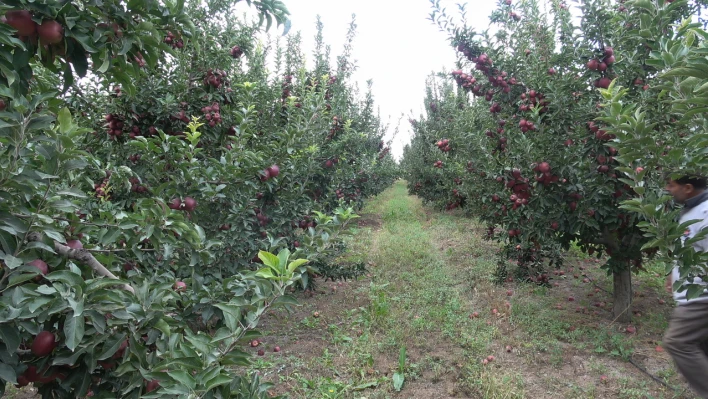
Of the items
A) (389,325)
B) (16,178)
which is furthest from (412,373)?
(16,178)

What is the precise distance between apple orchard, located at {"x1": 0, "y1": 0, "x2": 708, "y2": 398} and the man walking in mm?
231

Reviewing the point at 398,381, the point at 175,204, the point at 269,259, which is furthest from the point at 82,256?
the point at 398,381

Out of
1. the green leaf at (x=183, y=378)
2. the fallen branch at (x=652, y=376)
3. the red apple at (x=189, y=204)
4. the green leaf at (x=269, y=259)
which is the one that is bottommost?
the fallen branch at (x=652, y=376)

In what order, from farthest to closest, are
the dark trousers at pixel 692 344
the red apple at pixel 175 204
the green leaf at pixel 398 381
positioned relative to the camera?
1. the green leaf at pixel 398 381
2. the dark trousers at pixel 692 344
3. the red apple at pixel 175 204

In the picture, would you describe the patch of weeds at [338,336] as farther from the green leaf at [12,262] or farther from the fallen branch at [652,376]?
the green leaf at [12,262]

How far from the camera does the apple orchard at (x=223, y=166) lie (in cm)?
119

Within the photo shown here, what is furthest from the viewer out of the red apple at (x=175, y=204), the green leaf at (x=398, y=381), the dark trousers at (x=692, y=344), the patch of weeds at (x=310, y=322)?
the patch of weeds at (x=310, y=322)

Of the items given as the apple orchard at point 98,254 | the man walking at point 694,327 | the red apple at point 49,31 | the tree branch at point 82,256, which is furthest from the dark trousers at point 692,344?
the red apple at point 49,31

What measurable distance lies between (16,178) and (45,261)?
33 centimetres

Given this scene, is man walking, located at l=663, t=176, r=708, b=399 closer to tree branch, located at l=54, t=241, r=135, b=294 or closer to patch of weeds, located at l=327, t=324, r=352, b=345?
patch of weeds, located at l=327, t=324, r=352, b=345

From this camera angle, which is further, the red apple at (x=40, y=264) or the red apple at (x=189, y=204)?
the red apple at (x=189, y=204)

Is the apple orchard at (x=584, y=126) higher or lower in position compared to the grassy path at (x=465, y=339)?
higher

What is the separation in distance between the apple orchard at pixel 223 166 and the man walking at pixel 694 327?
0.76ft

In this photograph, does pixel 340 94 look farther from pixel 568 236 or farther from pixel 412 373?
pixel 412 373
